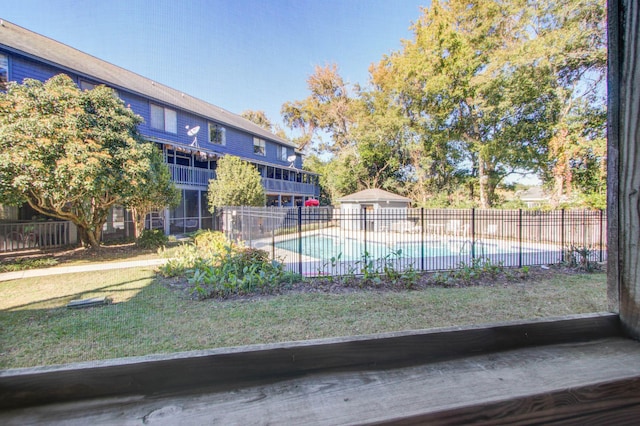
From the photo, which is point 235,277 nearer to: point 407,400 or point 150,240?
point 407,400

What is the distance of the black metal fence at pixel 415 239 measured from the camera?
6.41 m

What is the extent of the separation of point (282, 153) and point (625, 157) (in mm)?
20458

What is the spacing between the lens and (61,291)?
15.0 ft

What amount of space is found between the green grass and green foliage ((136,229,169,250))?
3539mm

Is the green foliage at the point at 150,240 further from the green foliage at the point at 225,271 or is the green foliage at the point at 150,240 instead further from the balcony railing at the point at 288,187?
the balcony railing at the point at 288,187

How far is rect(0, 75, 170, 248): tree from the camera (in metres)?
5.93

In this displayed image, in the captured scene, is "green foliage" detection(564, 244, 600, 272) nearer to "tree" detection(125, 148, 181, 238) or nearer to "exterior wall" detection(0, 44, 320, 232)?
"tree" detection(125, 148, 181, 238)

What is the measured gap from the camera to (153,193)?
331 inches

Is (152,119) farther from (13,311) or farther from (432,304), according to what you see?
(432,304)

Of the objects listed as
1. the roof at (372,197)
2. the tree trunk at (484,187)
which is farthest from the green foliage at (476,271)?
the tree trunk at (484,187)

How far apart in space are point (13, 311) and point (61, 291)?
926mm

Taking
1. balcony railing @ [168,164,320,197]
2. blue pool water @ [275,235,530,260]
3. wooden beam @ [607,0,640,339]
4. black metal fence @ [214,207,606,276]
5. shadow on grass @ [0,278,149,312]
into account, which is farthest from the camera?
balcony railing @ [168,164,320,197]

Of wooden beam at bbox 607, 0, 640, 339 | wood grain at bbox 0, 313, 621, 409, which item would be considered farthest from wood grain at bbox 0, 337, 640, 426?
wooden beam at bbox 607, 0, 640, 339

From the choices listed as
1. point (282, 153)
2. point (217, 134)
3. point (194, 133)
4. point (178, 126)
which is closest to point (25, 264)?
point (178, 126)
